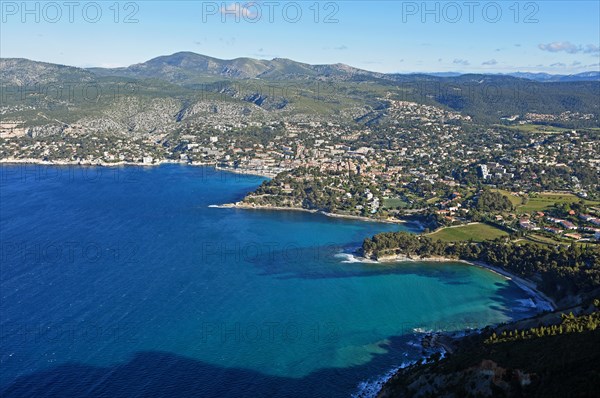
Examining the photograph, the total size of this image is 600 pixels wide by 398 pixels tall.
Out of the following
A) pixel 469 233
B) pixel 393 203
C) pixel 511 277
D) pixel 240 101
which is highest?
pixel 240 101

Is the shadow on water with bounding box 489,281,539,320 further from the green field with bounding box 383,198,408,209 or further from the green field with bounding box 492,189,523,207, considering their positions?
the green field with bounding box 492,189,523,207

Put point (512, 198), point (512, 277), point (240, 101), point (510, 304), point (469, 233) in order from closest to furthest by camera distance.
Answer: point (510, 304) → point (512, 277) → point (469, 233) → point (512, 198) → point (240, 101)

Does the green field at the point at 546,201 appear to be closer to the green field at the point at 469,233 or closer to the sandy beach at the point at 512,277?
the green field at the point at 469,233

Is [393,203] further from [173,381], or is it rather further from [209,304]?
[173,381]

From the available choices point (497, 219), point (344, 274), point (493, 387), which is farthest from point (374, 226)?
point (493, 387)

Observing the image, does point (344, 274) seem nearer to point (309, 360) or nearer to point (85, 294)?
point (309, 360)

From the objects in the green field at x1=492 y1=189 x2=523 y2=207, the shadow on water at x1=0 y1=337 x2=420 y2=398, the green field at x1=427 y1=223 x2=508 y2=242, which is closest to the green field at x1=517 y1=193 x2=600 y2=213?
the green field at x1=492 y1=189 x2=523 y2=207

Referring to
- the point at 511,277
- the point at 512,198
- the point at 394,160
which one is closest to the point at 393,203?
the point at 512,198
